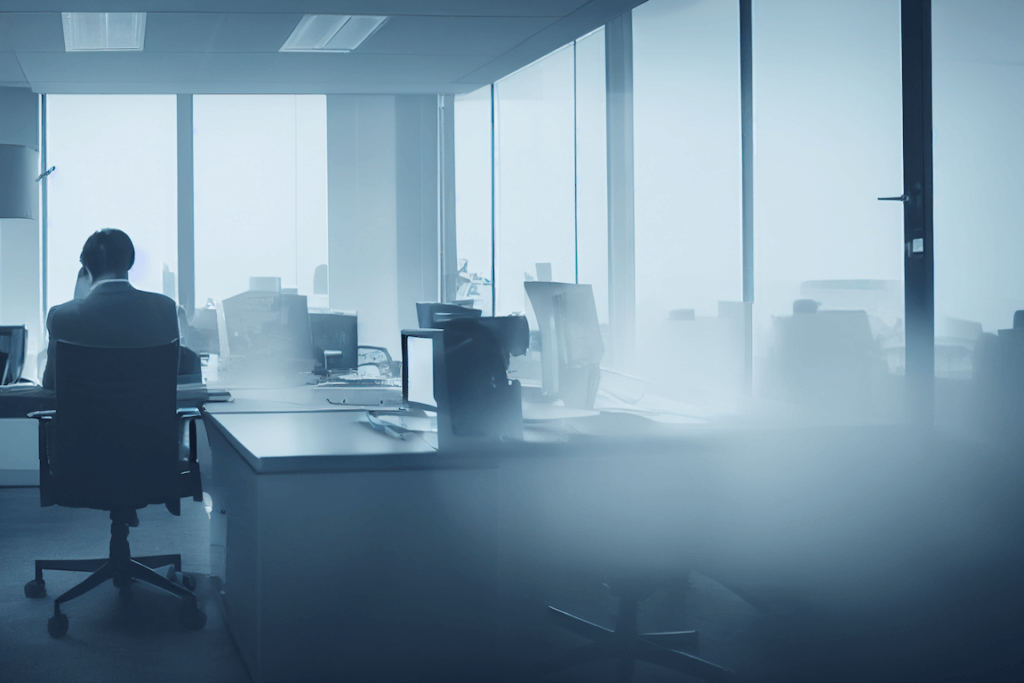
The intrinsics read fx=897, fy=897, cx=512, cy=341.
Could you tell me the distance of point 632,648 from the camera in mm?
2883

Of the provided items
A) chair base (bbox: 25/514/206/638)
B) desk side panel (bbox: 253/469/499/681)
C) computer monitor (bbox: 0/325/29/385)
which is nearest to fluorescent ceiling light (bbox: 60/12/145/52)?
computer monitor (bbox: 0/325/29/385)

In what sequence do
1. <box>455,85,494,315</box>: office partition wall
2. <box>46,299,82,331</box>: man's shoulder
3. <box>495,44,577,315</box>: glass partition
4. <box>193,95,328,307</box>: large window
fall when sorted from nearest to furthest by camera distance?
<box>46,299,82,331</box>: man's shoulder < <box>495,44,577,315</box>: glass partition < <box>455,85,494,315</box>: office partition wall < <box>193,95,328,307</box>: large window

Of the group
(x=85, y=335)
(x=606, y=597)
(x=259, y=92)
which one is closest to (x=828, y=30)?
(x=606, y=597)

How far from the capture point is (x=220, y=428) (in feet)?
10.4

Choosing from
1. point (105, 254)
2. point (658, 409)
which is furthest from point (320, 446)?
point (105, 254)

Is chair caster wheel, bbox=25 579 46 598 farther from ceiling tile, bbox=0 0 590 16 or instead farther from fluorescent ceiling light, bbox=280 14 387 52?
fluorescent ceiling light, bbox=280 14 387 52

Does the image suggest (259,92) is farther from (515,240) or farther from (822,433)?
(822,433)

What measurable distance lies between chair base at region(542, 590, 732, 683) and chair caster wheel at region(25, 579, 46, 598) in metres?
2.24

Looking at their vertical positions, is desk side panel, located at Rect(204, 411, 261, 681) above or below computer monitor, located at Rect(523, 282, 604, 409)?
below

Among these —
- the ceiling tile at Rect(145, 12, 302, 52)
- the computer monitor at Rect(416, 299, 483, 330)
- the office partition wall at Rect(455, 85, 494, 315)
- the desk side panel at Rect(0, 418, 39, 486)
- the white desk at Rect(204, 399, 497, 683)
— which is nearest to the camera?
the white desk at Rect(204, 399, 497, 683)

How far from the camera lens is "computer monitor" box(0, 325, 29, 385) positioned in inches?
245

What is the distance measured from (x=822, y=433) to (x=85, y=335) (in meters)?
2.77

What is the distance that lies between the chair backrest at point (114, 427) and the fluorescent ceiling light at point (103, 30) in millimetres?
2784

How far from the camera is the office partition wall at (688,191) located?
532cm
